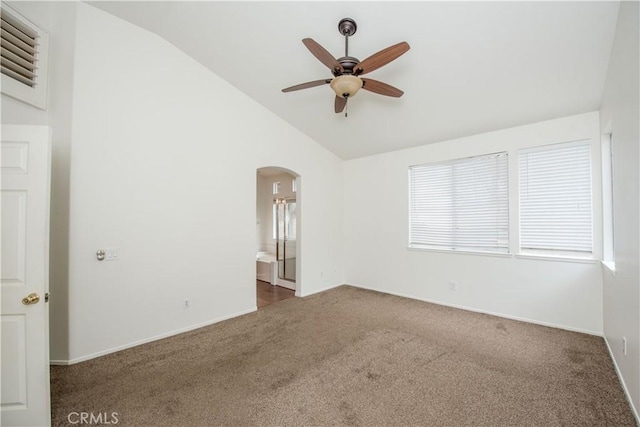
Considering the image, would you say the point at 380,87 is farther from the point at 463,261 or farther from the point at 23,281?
the point at 23,281

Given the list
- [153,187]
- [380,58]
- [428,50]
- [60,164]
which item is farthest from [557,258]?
[60,164]

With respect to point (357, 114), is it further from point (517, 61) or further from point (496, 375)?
point (496, 375)

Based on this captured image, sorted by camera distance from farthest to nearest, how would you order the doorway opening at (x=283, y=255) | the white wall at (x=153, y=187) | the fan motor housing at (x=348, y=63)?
the doorway opening at (x=283, y=255) → the white wall at (x=153, y=187) → the fan motor housing at (x=348, y=63)

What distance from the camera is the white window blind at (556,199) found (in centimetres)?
337

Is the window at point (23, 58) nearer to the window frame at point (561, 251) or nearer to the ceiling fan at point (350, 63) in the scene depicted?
the ceiling fan at point (350, 63)

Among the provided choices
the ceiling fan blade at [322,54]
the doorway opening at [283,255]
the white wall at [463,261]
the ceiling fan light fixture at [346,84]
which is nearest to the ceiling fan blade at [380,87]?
the ceiling fan light fixture at [346,84]

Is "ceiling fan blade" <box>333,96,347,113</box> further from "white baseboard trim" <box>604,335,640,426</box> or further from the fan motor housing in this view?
"white baseboard trim" <box>604,335,640,426</box>

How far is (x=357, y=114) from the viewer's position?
13.8 ft

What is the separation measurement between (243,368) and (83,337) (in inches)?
67.2

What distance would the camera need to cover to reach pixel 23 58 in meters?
2.40

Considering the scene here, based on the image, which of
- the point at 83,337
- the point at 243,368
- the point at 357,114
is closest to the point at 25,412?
the point at 83,337

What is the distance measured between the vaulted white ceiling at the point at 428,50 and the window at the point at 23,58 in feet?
2.81

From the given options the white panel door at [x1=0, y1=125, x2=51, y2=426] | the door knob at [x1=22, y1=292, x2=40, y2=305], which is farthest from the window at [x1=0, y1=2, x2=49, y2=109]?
the door knob at [x1=22, y1=292, x2=40, y2=305]

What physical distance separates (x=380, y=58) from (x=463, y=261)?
133 inches
